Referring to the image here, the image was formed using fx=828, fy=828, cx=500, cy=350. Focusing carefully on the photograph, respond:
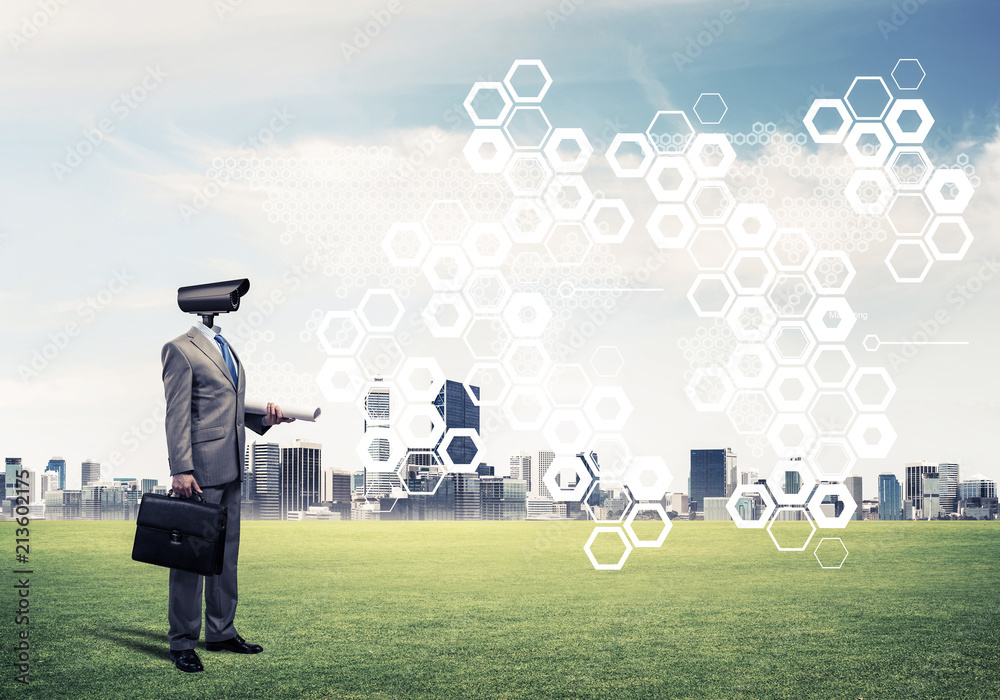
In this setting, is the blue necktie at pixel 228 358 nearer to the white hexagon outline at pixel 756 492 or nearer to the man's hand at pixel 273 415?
the man's hand at pixel 273 415

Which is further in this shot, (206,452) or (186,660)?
(206,452)

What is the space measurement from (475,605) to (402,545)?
3503mm

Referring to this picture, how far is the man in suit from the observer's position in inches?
138

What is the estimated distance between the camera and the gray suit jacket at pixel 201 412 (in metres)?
3.52

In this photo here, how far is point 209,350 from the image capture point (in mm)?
3662

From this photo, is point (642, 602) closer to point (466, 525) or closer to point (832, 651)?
point (832, 651)

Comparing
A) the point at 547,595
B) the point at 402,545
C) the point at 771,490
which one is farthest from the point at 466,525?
the point at 547,595

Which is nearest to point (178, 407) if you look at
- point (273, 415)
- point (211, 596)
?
point (273, 415)

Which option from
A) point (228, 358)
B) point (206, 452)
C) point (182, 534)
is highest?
point (228, 358)

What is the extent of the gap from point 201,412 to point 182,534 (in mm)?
533

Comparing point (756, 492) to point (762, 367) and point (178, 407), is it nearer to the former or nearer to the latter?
point (762, 367)

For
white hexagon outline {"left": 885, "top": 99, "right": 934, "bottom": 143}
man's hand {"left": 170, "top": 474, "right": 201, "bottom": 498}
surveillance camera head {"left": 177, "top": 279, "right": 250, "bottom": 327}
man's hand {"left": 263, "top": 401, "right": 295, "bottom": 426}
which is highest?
white hexagon outline {"left": 885, "top": 99, "right": 934, "bottom": 143}

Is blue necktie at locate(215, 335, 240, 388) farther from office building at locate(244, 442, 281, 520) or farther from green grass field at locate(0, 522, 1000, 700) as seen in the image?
office building at locate(244, 442, 281, 520)

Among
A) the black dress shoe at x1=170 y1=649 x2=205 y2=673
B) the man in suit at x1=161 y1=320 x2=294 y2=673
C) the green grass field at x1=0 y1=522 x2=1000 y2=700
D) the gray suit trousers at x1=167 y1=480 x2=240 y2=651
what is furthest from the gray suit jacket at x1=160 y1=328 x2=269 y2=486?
the green grass field at x1=0 y1=522 x2=1000 y2=700
